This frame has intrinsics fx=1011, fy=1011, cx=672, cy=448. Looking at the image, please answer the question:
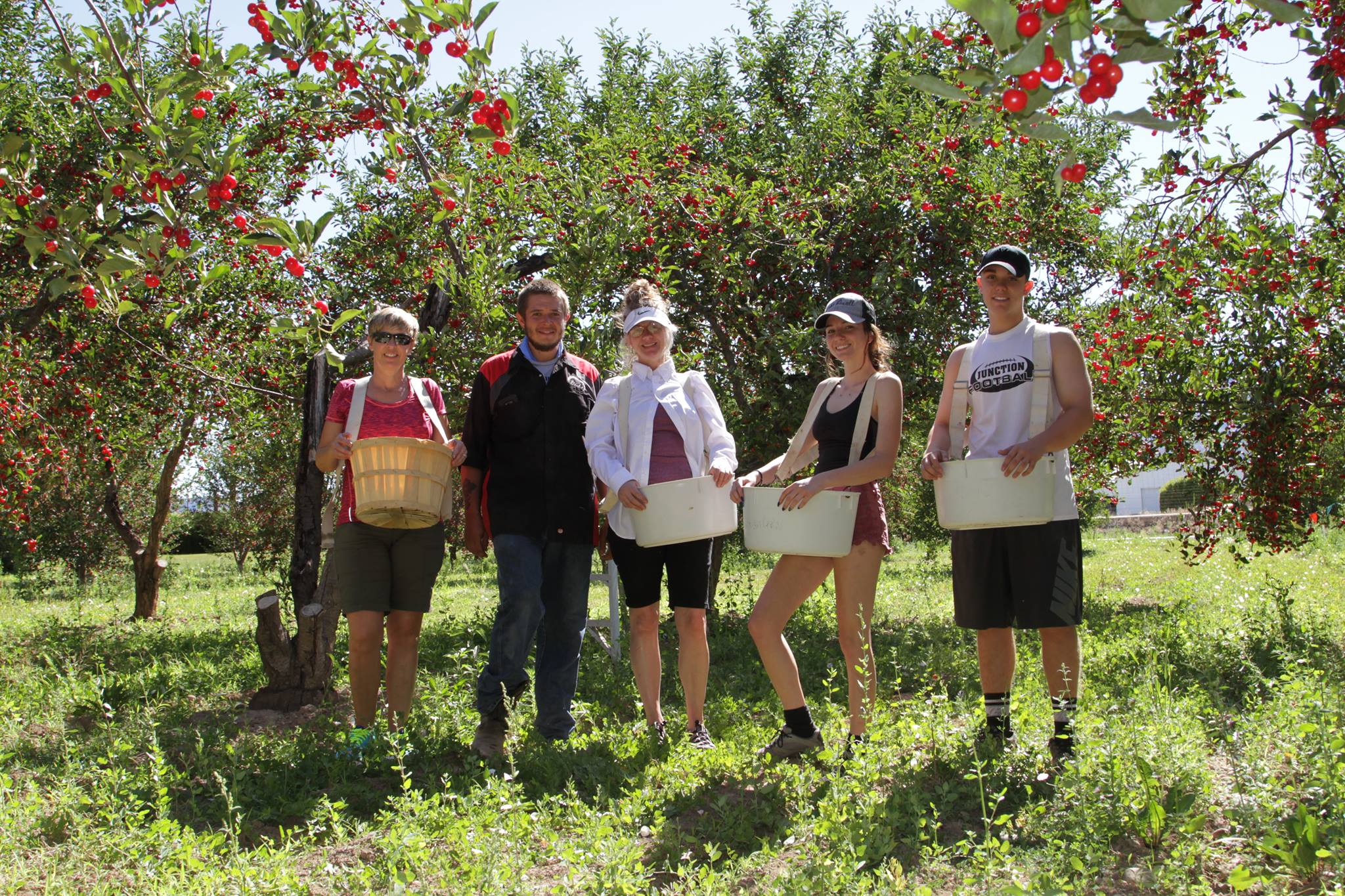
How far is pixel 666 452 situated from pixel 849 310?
2.91 feet

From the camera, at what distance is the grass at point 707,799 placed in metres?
2.59

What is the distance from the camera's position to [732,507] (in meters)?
3.85

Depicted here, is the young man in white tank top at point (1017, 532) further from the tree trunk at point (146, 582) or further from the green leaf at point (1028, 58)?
the tree trunk at point (146, 582)

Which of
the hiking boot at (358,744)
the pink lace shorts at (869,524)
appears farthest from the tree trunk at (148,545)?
the pink lace shorts at (869,524)

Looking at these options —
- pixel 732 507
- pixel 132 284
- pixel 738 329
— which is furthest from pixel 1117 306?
pixel 132 284

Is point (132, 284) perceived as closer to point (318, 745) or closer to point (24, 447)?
point (318, 745)

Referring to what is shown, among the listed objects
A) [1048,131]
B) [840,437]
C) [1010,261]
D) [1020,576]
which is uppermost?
[1010,261]

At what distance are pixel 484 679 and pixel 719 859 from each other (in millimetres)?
1446

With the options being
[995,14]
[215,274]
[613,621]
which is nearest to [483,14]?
[215,274]

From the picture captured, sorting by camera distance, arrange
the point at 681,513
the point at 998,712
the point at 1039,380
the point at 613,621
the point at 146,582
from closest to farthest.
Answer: the point at 1039,380
the point at 998,712
the point at 681,513
the point at 613,621
the point at 146,582

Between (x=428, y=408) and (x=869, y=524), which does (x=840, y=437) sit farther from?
(x=428, y=408)

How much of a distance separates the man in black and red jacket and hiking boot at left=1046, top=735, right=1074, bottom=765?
1.79 metres

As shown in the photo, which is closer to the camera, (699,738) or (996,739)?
(996,739)

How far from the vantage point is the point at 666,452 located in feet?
13.0
